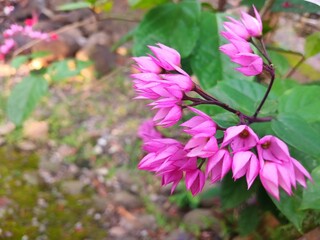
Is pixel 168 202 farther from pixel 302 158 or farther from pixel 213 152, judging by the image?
pixel 213 152

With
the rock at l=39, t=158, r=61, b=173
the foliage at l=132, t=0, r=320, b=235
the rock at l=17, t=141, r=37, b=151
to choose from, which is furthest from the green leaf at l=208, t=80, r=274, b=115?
the rock at l=17, t=141, r=37, b=151

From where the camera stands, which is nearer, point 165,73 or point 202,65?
point 165,73

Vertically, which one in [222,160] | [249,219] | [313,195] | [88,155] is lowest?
[88,155]

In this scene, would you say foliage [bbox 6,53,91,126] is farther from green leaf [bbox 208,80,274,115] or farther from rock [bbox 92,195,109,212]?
green leaf [bbox 208,80,274,115]

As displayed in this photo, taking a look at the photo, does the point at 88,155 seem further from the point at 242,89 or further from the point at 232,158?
the point at 232,158

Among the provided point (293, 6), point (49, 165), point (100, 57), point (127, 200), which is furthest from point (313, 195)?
point (100, 57)

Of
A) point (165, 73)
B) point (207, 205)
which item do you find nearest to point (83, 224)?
point (207, 205)
